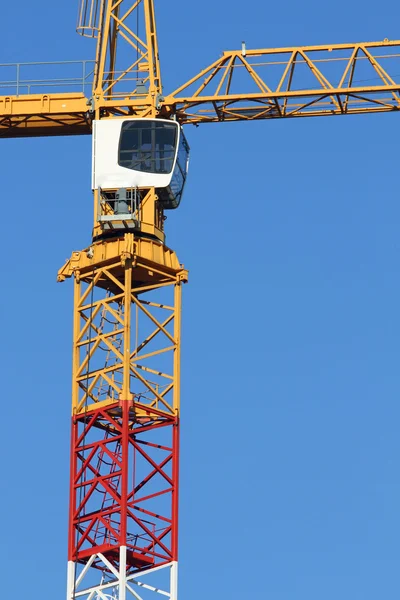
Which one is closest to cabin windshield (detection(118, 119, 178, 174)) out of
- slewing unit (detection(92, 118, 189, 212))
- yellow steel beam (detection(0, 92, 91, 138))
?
slewing unit (detection(92, 118, 189, 212))

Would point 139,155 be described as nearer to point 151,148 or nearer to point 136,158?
point 136,158

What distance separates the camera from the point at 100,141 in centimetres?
11694

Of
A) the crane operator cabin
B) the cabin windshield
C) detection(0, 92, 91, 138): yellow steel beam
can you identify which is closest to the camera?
the crane operator cabin

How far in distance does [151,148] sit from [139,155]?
2.05 ft

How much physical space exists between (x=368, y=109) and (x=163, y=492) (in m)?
19.2

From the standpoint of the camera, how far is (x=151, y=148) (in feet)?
383

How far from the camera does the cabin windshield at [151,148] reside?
117 meters

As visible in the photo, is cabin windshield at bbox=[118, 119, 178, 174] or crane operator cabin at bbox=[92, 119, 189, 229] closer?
crane operator cabin at bbox=[92, 119, 189, 229]

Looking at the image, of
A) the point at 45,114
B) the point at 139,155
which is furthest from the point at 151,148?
the point at 45,114

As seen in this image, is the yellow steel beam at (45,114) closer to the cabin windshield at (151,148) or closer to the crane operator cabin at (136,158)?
the crane operator cabin at (136,158)

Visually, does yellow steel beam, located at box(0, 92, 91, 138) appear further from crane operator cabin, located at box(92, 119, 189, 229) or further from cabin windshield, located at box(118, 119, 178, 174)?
cabin windshield, located at box(118, 119, 178, 174)

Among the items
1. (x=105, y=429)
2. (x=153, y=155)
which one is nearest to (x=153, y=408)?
(x=105, y=429)

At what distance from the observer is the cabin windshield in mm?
116688

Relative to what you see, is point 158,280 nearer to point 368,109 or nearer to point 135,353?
point 135,353
